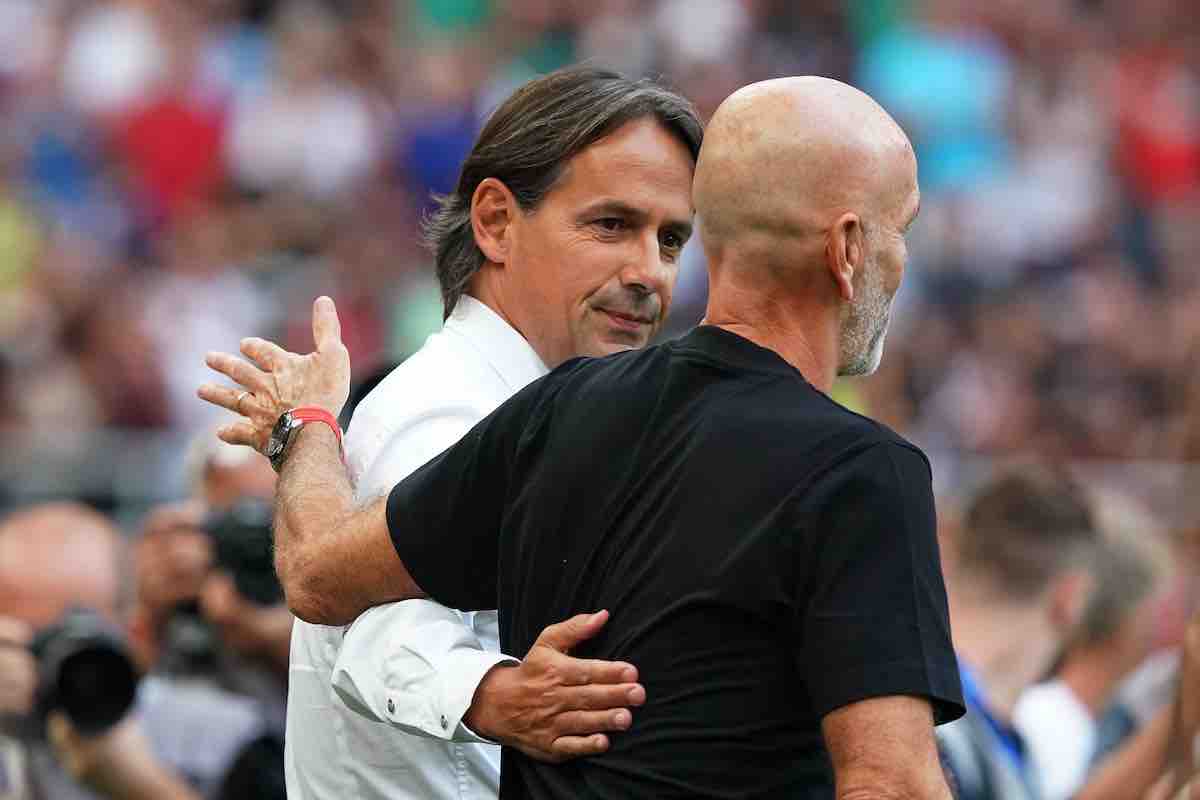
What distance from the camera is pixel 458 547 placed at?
9.19ft

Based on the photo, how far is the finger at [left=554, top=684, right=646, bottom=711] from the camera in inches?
102

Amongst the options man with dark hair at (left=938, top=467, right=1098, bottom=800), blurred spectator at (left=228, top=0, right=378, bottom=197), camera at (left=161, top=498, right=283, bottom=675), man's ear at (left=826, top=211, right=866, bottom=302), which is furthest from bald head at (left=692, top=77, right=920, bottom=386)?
blurred spectator at (left=228, top=0, right=378, bottom=197)

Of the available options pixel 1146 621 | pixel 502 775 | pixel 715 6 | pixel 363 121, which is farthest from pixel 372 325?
pixel 502 775

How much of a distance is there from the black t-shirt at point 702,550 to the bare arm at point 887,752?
0.07 ft

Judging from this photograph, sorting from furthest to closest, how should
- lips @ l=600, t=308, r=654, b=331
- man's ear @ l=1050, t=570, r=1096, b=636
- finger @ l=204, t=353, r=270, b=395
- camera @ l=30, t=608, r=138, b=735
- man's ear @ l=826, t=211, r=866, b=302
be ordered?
1. man's ear @ l=1050, t=570, r=1096, b=636
2. camera @ l=30, t=608, r=138, b=735
3. lips @ l=600, t=308, r=654, b=331
4. finger @ l=204, t=353, r=270, b=395
5. man's ear @ l=826, t=211, r=866, b=302

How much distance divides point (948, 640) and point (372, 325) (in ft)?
31.3

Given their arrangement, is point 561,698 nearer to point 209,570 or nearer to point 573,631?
point 573,631

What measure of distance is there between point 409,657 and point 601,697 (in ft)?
1.11

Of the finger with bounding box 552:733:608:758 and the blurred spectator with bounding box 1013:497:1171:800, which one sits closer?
the finger with bounding box 552:733:608:758

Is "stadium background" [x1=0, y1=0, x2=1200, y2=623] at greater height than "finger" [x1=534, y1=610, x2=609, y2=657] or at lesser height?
greater

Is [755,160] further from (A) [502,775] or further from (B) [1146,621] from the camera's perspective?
(B) [1146,621]

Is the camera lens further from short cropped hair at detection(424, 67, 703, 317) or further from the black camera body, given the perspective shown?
short cropped hair at detection(424, 67, 703, 317)

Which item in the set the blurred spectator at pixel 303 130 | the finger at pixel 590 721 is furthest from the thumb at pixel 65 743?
the blurred spectator at pixel 303 130

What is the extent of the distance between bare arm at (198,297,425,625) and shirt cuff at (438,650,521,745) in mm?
125
